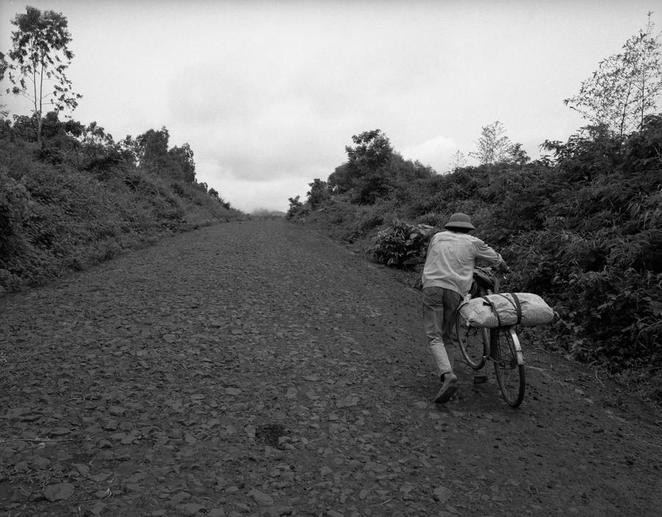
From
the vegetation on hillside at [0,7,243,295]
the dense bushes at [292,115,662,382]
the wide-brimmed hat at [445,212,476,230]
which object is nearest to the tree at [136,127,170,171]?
the vegetation on hillside at [0,7,243,295]

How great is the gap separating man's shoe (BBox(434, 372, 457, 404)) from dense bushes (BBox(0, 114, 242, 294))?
289 inches

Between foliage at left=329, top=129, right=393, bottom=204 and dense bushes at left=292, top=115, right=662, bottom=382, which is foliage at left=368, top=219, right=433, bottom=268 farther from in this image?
foliage at left=329, top=129, right=393, bottom=204

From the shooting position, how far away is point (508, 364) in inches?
177

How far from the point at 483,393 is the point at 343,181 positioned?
1181 inches

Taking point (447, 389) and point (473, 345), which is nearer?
point (447, 389)

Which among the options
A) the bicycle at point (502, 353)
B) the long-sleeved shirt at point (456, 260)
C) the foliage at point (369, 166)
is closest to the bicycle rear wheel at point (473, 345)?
the bicycle at point (502, 353)

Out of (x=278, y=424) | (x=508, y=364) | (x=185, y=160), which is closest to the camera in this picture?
(x=278, y=424)

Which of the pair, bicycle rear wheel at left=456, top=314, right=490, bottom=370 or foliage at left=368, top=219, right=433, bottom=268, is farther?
foliage at left=368, top=219, right=433, bottom=268

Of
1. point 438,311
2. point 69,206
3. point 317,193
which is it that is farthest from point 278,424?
point 317,193

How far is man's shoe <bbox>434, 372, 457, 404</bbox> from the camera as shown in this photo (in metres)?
4.15

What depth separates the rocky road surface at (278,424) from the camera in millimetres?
2764

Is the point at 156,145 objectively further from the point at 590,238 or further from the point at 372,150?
the point at 590,238

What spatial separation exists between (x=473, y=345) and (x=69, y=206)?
12.0 m

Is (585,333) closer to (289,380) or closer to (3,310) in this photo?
(289,380)
